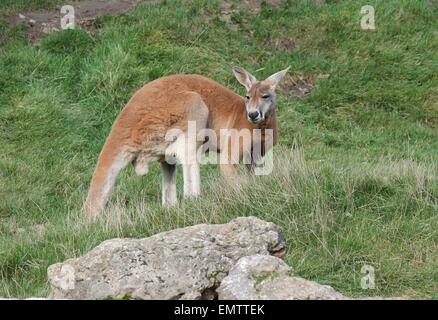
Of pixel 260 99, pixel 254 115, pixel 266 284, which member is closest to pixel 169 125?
pixel 254 115

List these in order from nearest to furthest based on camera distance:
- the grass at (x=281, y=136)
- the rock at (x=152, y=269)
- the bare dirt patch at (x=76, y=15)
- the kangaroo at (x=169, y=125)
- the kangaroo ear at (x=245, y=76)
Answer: the rock at (x=152, y=269)
the grass at (x=281, y=136)
the kangaroo at (x=169, y=125)
the kangaroo ear at (x=245, y=76)
the bare dirt patch at (x=76, y=15)

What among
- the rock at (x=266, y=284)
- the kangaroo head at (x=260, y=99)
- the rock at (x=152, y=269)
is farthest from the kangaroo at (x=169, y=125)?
the rock at (x=266, y=284)

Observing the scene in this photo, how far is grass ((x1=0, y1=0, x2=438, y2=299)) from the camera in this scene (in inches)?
260

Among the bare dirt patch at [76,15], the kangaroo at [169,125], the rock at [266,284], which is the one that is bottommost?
the rock at [266,284]

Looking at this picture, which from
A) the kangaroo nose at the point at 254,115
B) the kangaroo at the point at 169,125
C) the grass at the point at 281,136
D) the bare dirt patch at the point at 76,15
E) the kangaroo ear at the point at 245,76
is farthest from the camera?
the bare dirt patch at the point at 76,15

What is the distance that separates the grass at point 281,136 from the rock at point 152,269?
1002 millimetres

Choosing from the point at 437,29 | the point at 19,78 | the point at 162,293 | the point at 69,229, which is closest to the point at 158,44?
the point at 19,78

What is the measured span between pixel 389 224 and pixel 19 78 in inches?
253

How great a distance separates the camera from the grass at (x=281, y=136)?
21.7 feet

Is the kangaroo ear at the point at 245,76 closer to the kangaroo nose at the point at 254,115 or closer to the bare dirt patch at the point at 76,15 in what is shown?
the kangaroo nose at the point at 254,115

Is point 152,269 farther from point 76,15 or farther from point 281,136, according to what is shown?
point 76,15

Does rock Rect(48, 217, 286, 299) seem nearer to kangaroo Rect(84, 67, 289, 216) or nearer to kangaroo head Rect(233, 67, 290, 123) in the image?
kangaroo Rect(84, 67, 289, 216)

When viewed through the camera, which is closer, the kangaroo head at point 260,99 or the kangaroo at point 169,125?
the kangaroo at point 169,125
